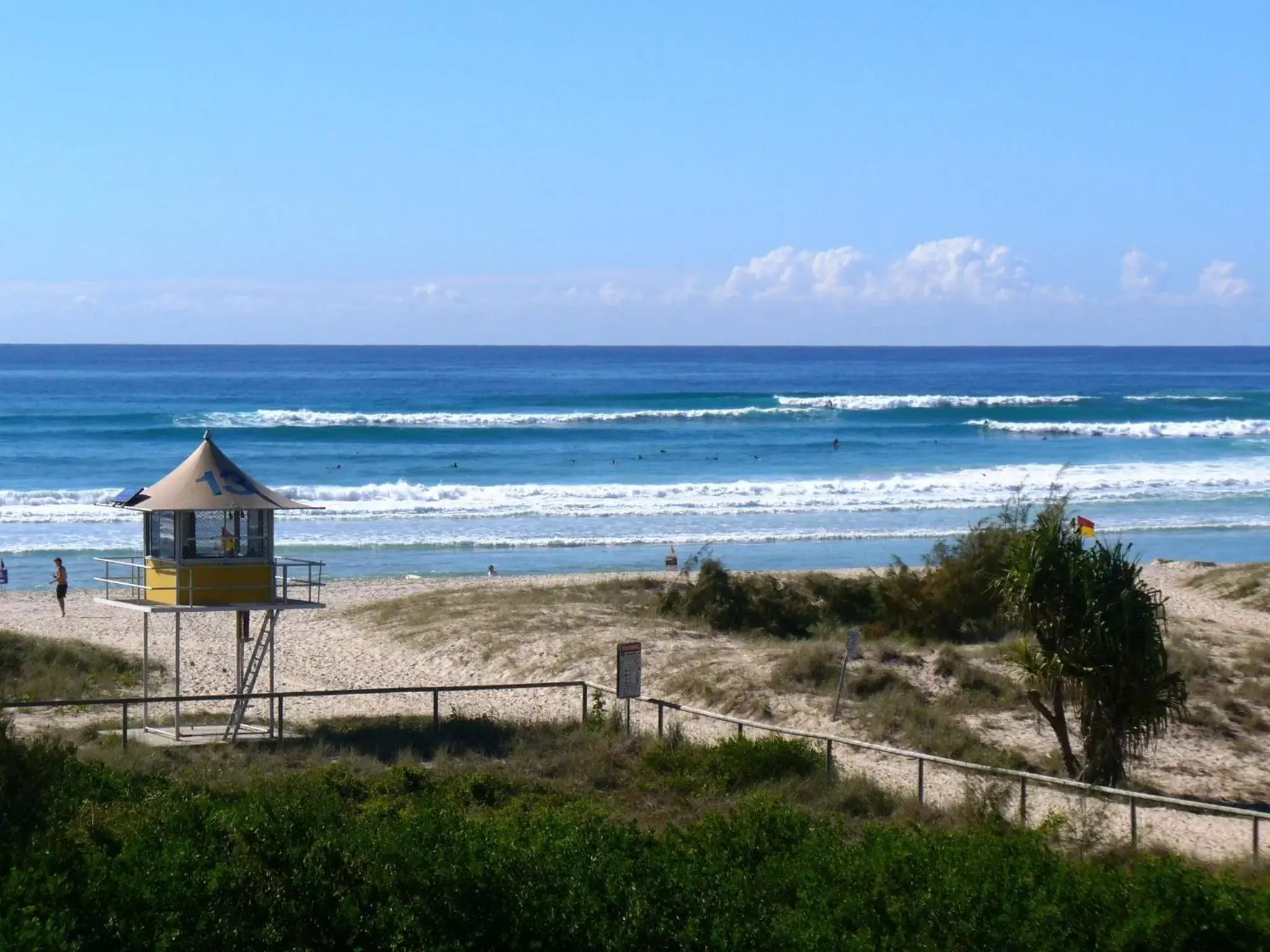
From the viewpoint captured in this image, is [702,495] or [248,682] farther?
[702,495]

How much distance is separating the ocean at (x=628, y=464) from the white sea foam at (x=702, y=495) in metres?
0.17

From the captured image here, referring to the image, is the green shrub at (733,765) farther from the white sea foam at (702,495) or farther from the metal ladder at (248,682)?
the white sea foam at (702,495)

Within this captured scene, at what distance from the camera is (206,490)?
18234 millimetres

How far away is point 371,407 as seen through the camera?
92.4m

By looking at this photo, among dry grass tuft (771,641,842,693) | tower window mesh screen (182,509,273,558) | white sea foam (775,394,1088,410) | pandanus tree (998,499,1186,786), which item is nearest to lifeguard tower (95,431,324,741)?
tower window mesh screen (182,509,273,558)

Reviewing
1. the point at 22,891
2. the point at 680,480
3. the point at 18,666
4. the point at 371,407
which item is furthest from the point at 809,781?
the point at 371,407

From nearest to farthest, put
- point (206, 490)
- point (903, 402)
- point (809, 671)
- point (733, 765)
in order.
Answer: point (733, 765), point (206, 490), point (809, 671), point (903, 402)

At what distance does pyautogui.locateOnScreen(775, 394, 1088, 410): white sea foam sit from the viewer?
9325cm

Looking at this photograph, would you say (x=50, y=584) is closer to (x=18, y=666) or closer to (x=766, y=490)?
(x=18, y=666)

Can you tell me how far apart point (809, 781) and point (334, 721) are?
7.14 meters

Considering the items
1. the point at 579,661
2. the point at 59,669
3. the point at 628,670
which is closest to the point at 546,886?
the point at 628,670

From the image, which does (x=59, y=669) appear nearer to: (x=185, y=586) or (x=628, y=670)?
(x=185, y=586)

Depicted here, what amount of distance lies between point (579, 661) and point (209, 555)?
6.45m

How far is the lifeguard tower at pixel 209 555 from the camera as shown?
711 inches
